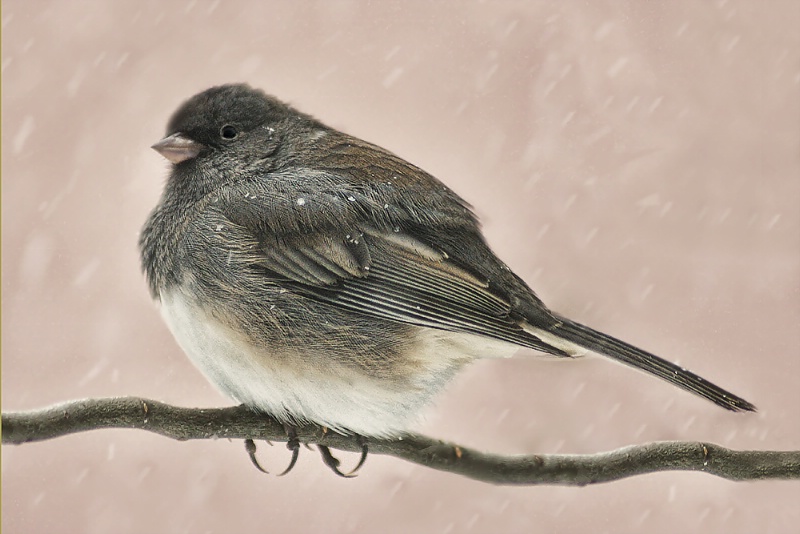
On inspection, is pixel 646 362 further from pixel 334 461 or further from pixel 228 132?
pixel 228 132

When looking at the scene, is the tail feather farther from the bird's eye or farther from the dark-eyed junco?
the bird's eye

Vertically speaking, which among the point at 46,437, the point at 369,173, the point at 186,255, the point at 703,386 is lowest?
the point at 46,437

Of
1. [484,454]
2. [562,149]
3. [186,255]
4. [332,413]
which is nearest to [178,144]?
[186,255]

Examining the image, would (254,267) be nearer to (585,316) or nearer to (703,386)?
(703,386)

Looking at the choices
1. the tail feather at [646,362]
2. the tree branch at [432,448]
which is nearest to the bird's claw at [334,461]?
the tree branch at [432,448]

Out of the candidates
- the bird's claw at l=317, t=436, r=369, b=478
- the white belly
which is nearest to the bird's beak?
the white belly

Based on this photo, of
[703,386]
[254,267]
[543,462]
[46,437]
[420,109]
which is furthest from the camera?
[420,109]
